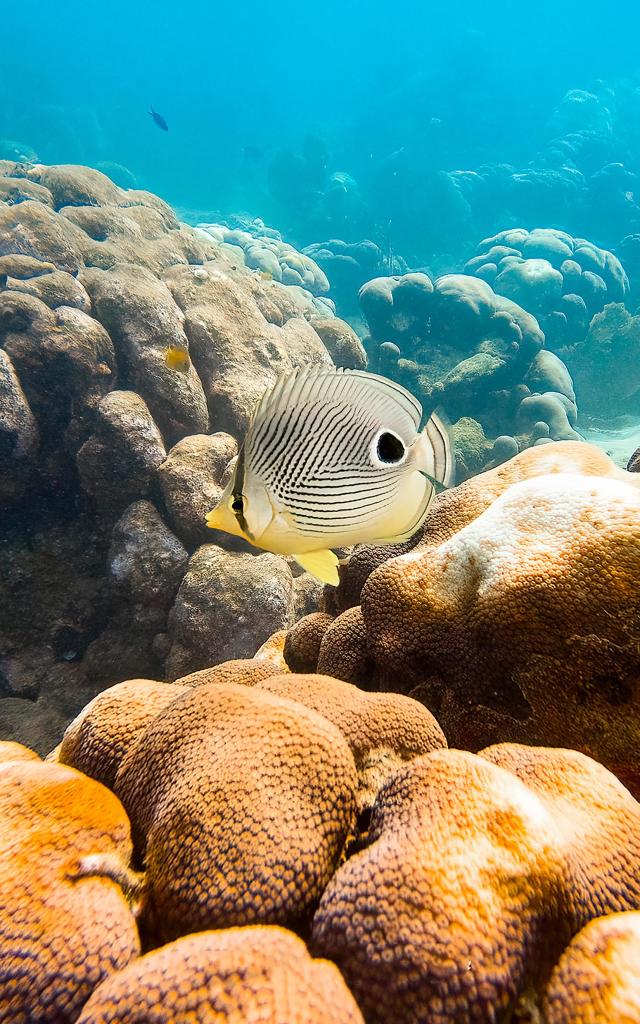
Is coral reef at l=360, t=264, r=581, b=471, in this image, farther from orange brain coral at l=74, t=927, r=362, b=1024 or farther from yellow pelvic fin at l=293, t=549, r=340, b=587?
orange brain coral at l=74, t=927, r=362, b=1024

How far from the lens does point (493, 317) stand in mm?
12539

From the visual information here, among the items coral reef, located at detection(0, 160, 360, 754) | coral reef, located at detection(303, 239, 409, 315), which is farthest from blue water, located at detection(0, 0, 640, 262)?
coral reef, located at detection(0, 160, 360, 754)

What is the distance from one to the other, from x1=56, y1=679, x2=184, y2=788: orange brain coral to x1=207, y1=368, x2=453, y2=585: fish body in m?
0.82

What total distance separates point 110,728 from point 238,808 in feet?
2.42

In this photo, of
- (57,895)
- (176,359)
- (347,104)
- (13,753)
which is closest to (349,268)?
(176,359)

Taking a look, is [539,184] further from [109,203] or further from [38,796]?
[38,796]

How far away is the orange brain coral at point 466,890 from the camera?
71 cm

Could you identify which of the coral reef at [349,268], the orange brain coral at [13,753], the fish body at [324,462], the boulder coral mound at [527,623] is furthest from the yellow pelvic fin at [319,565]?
the coral reef at [349,268]

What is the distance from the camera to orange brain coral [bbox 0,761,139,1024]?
79cm

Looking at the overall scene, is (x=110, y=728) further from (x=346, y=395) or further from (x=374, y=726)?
(x=346, y=395)

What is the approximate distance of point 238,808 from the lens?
38.9 inches

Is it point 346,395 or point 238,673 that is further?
point 238,673

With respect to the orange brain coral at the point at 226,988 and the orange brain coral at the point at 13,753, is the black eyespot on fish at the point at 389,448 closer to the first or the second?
the orange brain coral at the point at 226,988

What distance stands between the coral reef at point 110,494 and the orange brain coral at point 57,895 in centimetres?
346
